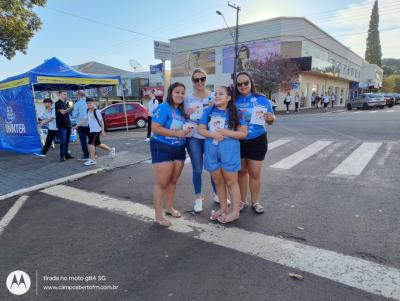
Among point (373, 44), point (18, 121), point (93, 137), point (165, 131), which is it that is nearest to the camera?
point (165, 131)

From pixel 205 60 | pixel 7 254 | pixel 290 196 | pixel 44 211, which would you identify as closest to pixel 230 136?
pixel 290 196

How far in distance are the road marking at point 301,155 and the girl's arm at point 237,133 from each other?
325 centimetres

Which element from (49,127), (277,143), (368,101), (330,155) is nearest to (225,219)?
(330,155)

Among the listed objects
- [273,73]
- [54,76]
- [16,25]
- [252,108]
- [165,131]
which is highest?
[16,25]

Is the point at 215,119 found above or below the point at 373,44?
below

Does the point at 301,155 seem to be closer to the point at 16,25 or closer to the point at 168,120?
the point at 168,120

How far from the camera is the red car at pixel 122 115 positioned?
1509 centimetres

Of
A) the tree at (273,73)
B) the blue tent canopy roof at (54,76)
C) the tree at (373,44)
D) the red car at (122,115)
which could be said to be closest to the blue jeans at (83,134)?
the blue tent canopy roof at (54,76)

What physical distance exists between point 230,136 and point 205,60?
35.3m

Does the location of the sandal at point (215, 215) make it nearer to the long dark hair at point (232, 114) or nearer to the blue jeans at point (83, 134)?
the long dark hair at point (232, 114)

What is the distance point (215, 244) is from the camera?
316cm

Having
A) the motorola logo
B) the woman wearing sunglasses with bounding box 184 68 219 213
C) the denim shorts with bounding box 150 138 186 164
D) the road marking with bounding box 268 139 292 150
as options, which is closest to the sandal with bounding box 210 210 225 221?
the woman wearing sunglasses with bounding box 184 68 219 213

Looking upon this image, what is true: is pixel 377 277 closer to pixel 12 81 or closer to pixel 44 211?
pixel 44 211

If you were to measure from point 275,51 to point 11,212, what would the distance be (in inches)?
1180
